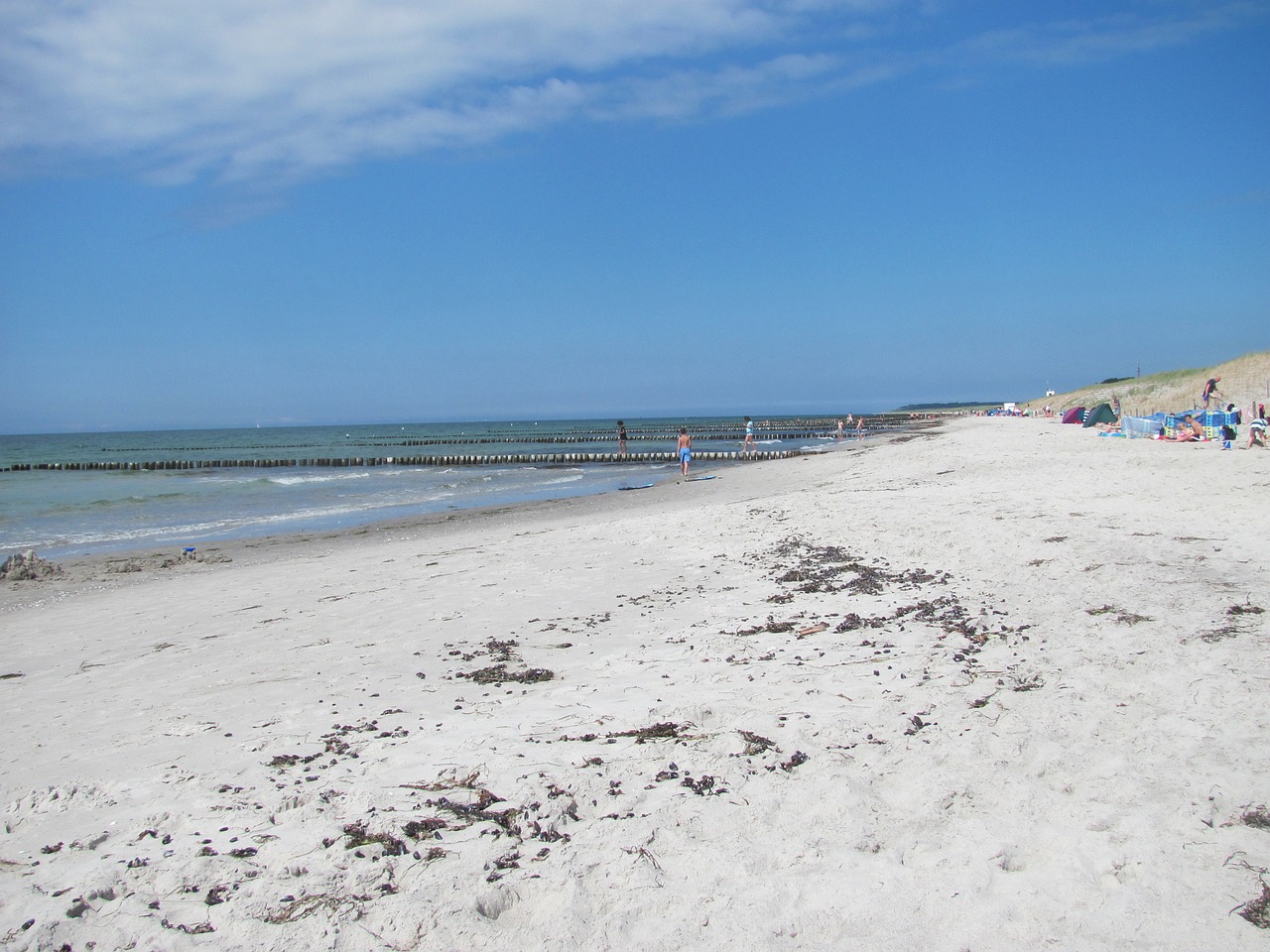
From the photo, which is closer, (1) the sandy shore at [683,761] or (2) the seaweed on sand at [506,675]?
(1) the sandy shore at [683,761]

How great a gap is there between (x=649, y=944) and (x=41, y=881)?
2459 mm

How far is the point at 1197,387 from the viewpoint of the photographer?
33719mm

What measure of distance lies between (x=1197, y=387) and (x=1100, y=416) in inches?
244

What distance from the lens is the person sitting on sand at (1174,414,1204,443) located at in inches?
756

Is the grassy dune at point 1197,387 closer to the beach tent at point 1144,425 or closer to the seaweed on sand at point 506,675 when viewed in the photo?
the beach tent at point 1144,425

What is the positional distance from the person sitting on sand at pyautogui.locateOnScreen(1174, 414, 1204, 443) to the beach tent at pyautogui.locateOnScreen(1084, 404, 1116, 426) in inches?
424

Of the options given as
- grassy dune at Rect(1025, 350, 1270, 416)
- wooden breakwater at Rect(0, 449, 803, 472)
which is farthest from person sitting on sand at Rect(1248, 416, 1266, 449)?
wooden breakwater at Rect(0, 449, 803, 472)

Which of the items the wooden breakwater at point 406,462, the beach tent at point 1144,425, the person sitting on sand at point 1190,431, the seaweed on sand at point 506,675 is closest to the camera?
the seaweed on sand at point 506,675

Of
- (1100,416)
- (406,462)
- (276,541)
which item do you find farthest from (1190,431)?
(406,462)

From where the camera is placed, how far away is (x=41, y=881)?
3.05m

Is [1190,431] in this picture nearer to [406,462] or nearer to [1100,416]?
[1100,416]

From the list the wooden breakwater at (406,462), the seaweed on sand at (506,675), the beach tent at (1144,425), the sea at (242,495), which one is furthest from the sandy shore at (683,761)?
the wooden breakwater at (406,462)

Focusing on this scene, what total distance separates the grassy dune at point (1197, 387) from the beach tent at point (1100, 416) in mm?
3409

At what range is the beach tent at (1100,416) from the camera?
30484mm
